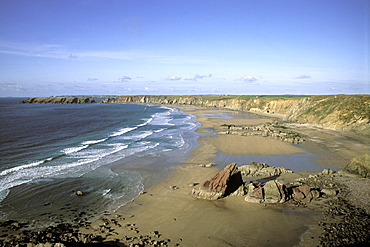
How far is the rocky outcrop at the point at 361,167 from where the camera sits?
1956cm

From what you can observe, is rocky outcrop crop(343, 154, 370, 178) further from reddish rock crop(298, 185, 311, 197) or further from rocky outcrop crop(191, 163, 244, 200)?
rocky outcrop crop(191, 163, 244, 200)

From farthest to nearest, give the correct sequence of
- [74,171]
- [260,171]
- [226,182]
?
[74,171] → [260,171] → [226,182]

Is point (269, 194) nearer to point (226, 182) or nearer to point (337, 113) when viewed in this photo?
point (226, 182)

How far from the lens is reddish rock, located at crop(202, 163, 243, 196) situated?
53.9 feet

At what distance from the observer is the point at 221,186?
16.6 meters

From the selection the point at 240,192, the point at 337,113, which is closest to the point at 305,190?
the point at 240,192

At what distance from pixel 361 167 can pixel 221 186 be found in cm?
1346

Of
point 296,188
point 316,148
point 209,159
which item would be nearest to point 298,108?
point 316,148

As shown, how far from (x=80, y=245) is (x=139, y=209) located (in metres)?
5.26

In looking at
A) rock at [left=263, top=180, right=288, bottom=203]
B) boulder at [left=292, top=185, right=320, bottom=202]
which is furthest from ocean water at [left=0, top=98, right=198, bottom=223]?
boulder at [left=292, top=185, right=320, bottom=202]

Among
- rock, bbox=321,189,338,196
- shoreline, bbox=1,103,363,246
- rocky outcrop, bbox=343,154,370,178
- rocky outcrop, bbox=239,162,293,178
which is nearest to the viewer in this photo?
shoreline, bbox=1,103,363,246

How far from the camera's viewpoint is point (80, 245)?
33.8 feet

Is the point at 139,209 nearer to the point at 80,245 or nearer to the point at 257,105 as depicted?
the point at 80,245

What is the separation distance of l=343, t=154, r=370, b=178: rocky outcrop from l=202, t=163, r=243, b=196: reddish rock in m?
11.4
